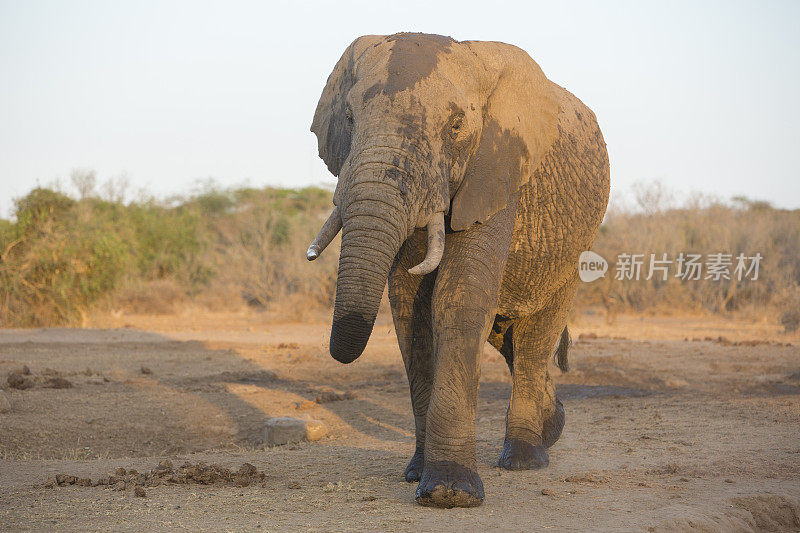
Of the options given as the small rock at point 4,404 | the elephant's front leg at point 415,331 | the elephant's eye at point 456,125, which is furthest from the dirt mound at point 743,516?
the small rock at point 4,404

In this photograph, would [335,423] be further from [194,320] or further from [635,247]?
[635,247]

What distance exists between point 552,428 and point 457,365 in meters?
2.30

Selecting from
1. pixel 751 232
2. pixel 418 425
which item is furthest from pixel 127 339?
pixel 751 232

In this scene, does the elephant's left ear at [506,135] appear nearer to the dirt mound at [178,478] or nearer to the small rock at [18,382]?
the dirt mound at [178,478]

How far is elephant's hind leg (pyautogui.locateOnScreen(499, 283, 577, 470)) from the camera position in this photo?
5.81m

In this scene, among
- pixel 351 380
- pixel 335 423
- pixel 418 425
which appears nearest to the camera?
pixel 418 425

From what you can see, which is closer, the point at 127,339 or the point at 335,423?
the point at 335,423

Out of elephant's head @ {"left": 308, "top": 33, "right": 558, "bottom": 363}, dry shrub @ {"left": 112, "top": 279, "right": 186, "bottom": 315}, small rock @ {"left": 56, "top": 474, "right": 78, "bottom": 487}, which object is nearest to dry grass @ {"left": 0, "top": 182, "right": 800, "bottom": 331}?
dry shrub @ {"left": 112, "top": 279, "right": 186, "bottom": 315}

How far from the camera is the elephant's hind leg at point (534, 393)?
5812 millimetres

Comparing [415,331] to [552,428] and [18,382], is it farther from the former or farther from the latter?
[18,382]

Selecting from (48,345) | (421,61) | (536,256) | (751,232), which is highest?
(751,232)

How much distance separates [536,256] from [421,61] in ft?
5.77

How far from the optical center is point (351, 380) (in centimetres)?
1087

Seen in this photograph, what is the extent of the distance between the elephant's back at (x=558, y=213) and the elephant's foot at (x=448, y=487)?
4.97 feet
